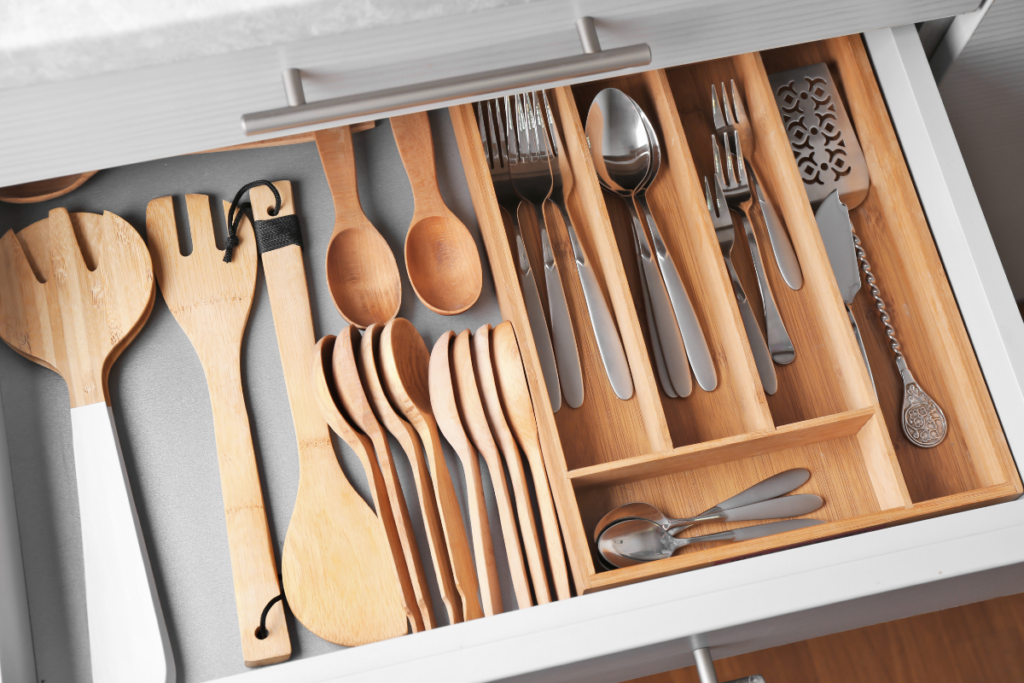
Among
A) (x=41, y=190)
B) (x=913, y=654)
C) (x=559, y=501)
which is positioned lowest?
(x=913, y=654)

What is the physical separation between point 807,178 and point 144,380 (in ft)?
2.57

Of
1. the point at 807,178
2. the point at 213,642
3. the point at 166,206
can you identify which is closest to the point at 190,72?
the point at 166,206

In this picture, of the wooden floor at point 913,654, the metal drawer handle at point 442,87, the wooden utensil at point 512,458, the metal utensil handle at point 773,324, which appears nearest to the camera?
the metal drawer handle at point 442,87

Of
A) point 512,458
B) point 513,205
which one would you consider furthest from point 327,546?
point 513,205

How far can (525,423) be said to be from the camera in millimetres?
659

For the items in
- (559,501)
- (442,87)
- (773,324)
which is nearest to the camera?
(442,87)

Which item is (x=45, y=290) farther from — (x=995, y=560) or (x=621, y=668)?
(x=995, y=560)

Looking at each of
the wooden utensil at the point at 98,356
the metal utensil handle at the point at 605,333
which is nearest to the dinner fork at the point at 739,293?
the metal utensil handle at the point at 605,333

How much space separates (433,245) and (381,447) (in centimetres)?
Result: 25

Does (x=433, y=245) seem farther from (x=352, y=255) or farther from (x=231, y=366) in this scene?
(x=231, y=366)

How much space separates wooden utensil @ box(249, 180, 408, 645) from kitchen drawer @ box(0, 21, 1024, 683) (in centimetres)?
3

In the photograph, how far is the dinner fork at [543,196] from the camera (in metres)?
0.71

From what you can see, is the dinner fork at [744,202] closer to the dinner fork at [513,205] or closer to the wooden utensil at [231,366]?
the dinner fork at [513,205]

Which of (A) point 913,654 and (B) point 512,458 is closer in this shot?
(B) point 512,458
